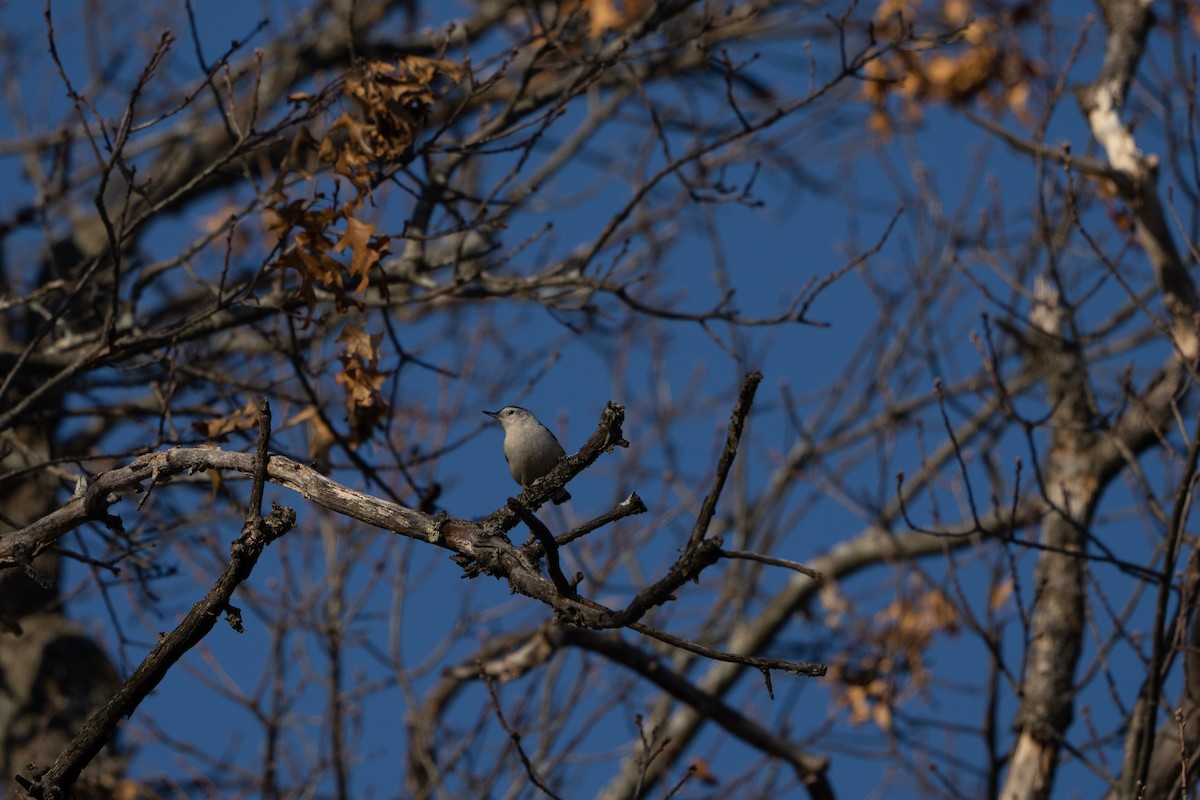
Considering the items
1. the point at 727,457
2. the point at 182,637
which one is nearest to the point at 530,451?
the point at 182,637

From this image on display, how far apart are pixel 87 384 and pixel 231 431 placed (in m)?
1.18

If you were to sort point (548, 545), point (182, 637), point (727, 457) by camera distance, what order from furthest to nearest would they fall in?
point (182, 637) < point (548, 545) < point (727, 457)

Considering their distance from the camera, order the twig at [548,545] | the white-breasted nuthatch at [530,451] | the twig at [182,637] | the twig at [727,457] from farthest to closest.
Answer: the white-breasted nuthatch at [530,451] < the twig at [182,637] < the twig at [548,545] < the twig at [727,457]

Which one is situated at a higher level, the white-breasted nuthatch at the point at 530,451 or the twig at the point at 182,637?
the white-breasted nuthatch at the point at 530,451

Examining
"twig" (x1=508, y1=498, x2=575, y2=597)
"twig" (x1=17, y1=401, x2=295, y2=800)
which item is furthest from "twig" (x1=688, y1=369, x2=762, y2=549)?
"twig" (x1=17, y1=401, x2=295, y2=800)

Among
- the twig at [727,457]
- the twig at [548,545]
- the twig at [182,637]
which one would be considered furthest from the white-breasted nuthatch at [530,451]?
the twig at [727,457]

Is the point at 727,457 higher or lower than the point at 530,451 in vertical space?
lower

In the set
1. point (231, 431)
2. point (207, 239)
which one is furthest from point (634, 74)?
point (231, 431)

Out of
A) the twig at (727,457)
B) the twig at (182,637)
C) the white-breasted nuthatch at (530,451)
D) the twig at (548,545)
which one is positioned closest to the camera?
the twig at (727,457)

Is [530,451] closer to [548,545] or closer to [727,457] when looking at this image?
[548,545]

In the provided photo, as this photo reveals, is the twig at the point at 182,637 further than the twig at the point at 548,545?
Yes

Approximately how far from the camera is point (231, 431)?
4.65 meters

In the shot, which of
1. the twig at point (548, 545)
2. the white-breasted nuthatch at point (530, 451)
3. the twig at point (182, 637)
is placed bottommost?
the twig at point (182, 637)

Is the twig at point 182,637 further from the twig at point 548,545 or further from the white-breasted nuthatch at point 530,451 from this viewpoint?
the white-breasted nuthatch at point 530,451
